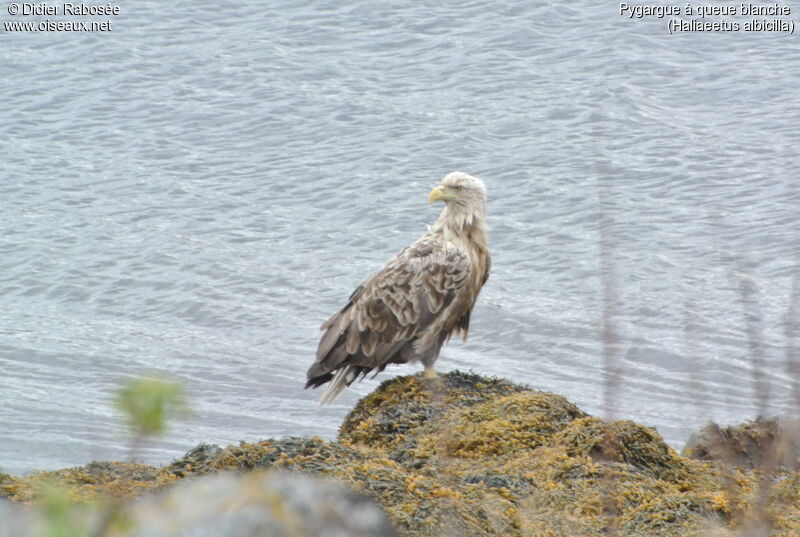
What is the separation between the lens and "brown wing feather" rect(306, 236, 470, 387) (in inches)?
327

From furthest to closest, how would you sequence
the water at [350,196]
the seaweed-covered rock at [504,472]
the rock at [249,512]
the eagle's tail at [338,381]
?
the water at [350,196], the eagle's tail at [338,381], the seaweed-covered rock at [504,472], the rock at [249,512]

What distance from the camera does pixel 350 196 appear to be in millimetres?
15023

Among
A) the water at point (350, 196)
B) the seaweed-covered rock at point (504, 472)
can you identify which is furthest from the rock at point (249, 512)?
the water at point (350, 196)

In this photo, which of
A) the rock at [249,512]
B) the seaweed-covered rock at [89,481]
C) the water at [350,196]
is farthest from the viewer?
the water at [350,196]

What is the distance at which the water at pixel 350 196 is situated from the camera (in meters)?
11.1

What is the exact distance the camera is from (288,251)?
1393cm

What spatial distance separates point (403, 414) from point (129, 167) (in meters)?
10.1

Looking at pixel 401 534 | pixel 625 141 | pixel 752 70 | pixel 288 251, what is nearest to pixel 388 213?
pixel 288 251

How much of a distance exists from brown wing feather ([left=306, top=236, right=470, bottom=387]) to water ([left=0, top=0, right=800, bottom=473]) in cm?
155

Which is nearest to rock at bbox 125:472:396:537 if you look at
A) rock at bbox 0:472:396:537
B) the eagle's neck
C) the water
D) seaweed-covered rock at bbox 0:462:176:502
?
rock at bbox 0:472:396:537

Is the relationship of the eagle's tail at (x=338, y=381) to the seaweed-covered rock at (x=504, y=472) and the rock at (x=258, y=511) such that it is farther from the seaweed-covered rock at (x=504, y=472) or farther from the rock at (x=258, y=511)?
the rock at (x=258, y=511)

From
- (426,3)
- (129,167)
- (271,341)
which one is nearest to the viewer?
(271,341)

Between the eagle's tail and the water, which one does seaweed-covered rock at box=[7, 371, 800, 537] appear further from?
the water

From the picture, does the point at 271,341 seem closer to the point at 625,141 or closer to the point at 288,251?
the point at 288,251
